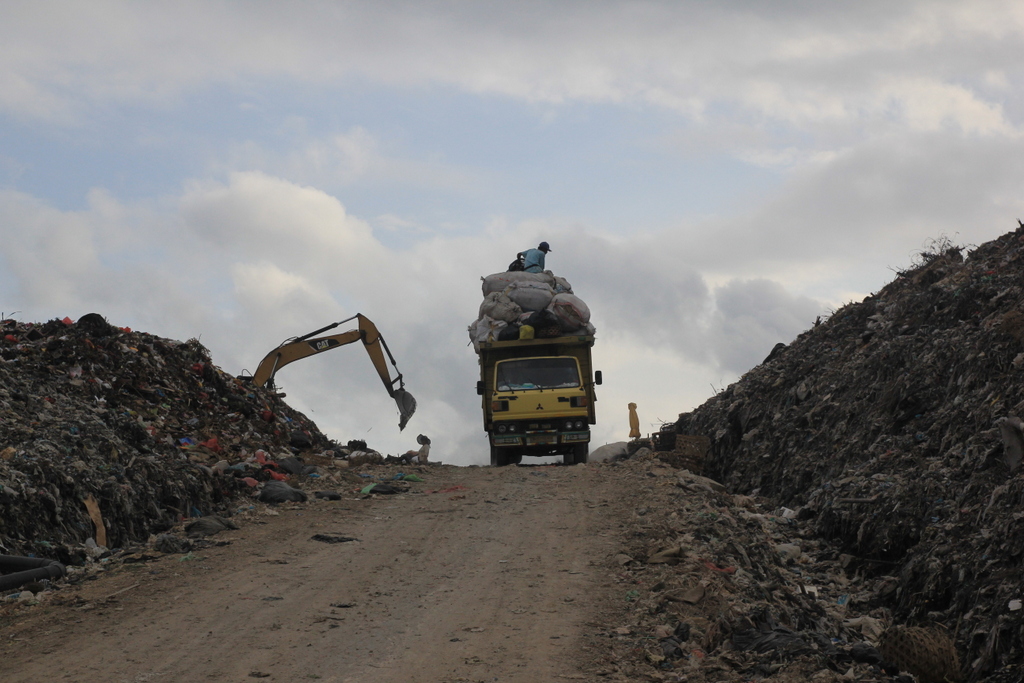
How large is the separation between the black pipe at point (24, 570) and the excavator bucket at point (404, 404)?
11.0m

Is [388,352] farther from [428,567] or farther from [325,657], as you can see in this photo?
[325,657]

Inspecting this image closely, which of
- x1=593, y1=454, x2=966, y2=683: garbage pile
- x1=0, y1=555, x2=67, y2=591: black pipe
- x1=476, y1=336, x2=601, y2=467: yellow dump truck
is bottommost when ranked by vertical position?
x1=593, y1=454, x2=966, y2=683: garbage pile

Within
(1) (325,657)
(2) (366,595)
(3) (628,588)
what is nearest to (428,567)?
(2) (366,595)

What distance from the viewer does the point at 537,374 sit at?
57.5ft

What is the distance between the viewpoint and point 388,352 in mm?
20078

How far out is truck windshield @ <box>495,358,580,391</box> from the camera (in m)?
17.4

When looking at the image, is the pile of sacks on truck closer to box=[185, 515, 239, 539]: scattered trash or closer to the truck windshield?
the truck windshield

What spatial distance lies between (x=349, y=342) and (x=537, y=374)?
472 cm

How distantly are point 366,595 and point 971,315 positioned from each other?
10.8 meters

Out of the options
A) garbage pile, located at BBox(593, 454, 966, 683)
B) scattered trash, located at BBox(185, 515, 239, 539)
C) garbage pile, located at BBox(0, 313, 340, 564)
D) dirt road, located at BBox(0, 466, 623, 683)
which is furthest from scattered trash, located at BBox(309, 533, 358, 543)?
garbage pile, located at BBox(593, 454, 966, 683)

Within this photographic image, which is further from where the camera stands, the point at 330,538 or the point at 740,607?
the point at 330,538

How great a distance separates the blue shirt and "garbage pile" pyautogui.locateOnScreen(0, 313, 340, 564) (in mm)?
5298

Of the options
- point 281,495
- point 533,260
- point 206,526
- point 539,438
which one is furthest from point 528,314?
point 206,526

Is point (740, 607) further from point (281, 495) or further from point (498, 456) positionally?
point (498, 456)
